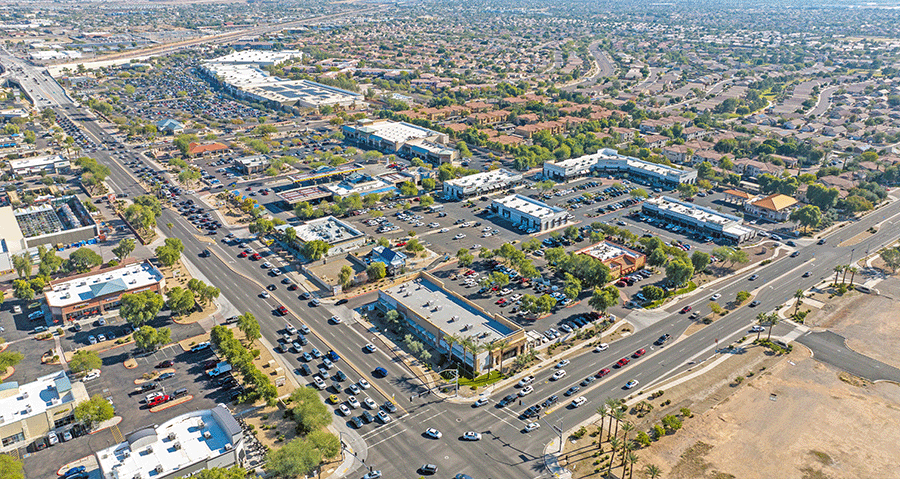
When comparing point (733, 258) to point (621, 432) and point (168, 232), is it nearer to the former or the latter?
point (621, 432)

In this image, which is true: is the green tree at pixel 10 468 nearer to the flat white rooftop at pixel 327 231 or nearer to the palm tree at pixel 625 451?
the palm tree at pixel 625 451

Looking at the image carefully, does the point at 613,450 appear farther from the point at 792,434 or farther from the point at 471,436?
the point at 792,434

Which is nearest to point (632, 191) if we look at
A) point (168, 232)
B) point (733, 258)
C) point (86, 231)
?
point (733, 258)

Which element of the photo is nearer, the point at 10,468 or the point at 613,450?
the point at 10,468

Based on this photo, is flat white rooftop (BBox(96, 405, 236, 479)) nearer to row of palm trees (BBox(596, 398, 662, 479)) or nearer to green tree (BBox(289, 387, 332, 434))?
green tree (BBox(289, 387, 332, 434))

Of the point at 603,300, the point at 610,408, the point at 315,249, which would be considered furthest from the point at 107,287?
the point at 610,408

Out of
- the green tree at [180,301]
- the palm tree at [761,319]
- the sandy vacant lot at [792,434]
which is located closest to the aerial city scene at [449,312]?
the sandy vacant lot at [792,434]

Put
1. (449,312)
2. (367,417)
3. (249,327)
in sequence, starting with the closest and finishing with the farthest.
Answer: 1. (367,417)
2. (249,327)
3. (449,312)
